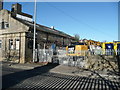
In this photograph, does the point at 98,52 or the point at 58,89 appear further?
the point at 98,52

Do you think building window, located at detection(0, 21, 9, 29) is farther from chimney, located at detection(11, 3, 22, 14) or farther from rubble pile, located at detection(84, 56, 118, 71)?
rubble pile, located at detection(84, 56, 118, 71)

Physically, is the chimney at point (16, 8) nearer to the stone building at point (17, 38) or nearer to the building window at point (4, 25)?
the stone building at point (17, 38)

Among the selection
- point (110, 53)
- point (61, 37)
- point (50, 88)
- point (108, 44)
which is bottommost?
point (50, 88)

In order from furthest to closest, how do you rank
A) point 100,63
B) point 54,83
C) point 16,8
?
point 16,8 < point 100,63 < point 54,83

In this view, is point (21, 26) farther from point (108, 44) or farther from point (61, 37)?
point (108, 44)

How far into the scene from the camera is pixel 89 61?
13.1 meters

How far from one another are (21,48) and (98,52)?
11393mm

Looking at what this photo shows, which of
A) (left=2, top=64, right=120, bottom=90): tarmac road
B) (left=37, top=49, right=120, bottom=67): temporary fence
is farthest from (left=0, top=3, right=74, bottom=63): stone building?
(left=2, top=64, right=120, bottom=90): tarmac road

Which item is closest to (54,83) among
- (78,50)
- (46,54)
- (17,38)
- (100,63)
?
(100,63)

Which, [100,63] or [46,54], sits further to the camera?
[46,54]

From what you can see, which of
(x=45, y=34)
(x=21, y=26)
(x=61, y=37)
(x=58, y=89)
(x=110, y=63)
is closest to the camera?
(x=58, y=89)

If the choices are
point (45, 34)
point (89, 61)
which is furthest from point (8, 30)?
point (89, 61)

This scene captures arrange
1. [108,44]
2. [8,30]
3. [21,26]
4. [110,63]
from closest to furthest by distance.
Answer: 1. [110,63]
2. [108,44]
3. [21,26]
4. [8,30]

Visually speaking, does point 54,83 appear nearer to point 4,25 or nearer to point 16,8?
point 4,25
